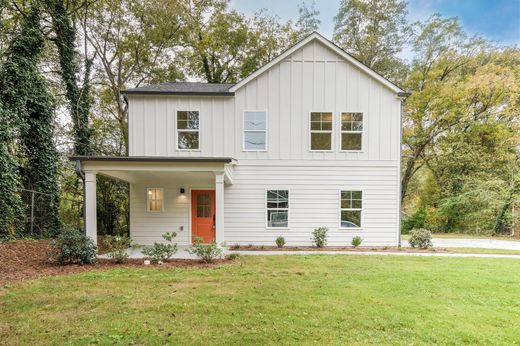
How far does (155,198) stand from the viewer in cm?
1002

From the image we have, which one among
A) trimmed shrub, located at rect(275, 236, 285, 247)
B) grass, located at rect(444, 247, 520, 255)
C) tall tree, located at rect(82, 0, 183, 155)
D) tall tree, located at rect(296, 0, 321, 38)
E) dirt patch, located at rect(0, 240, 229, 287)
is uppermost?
tall tree, located at rect(296, 0, 321, 38)

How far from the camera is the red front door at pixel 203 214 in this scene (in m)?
10.1

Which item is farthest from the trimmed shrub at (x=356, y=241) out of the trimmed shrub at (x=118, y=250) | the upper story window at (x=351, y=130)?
the trimmed shrub at (x=118, y=250)

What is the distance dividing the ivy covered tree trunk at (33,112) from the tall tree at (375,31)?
1782 cm

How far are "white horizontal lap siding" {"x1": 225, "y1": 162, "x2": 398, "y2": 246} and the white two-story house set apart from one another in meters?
0.04

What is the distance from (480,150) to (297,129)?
46.5 feet

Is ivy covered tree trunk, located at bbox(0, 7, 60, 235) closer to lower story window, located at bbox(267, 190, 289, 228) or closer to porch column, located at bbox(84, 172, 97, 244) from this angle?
porch column, located at bbox(84, 172, 97, 244)

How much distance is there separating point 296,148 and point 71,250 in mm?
7682

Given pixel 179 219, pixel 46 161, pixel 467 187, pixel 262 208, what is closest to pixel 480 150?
pixel 467 187

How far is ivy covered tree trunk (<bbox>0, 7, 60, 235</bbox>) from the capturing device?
9562 mm

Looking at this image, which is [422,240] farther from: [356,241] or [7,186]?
[7,186]

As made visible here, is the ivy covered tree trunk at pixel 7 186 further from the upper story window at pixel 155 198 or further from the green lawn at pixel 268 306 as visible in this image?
the green lawn at pixel 268 306

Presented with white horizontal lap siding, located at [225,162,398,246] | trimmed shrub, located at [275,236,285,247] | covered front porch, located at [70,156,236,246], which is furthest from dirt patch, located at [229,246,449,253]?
covered front porch, located at [70,156,236,246]

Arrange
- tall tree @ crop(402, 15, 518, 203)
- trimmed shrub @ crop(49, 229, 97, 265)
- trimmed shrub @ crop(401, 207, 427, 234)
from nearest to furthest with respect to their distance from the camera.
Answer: trimmed shrub @ crop(49, 229, 97, 265), tall tree @ crop(402, 15, 518, 203), trimmed shrub @ crop(401, 207, 427, 234)
